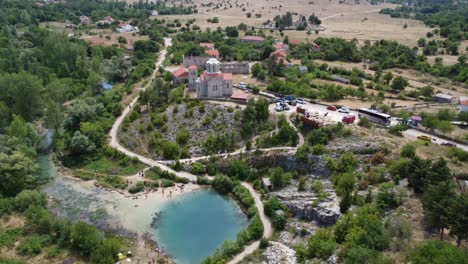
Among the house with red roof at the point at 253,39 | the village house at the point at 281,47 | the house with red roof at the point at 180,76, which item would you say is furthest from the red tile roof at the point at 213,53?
the house with red roof at the point at 253,39

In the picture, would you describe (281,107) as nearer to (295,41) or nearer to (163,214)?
(163,214)

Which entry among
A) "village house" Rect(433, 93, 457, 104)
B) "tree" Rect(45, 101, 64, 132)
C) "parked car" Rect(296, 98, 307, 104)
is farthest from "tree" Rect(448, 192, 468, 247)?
"tree" Rect(45, 101, 64, 132)

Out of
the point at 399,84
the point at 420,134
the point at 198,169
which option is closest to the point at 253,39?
the point at 399,84

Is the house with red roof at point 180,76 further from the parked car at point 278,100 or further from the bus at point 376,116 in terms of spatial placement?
the bus at point 376,116

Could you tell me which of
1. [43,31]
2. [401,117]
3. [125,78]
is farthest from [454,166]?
[43,31]

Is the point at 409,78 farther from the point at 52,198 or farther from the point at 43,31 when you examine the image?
the point at 43,31
